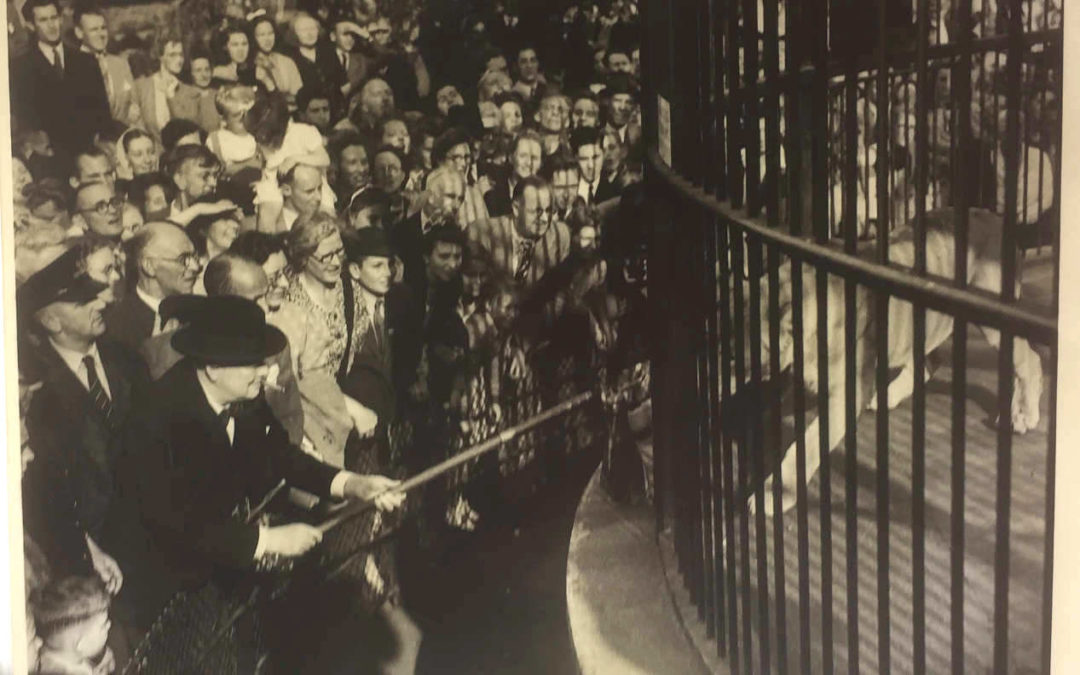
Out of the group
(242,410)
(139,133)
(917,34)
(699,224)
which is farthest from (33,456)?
(917,34)

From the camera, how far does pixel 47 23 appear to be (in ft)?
3.43

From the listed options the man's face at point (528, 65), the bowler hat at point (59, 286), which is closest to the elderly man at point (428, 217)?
the man's face at point (528, 65)

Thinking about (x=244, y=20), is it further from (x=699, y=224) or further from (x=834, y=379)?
(x=834, y=379)

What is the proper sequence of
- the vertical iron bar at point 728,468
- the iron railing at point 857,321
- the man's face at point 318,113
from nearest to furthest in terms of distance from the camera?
the iron railing at point 857,321
the vertical iron bar at point 728,468
the man's face at point 318,113

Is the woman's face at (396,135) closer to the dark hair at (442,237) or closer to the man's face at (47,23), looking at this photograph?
the dark hair at (442,237)

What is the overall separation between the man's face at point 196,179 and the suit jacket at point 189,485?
19 cm

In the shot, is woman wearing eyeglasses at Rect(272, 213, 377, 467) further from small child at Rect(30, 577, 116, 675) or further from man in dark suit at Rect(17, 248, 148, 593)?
small child at Rect(30, 577, 116, 675)

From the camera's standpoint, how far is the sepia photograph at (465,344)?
0.87m

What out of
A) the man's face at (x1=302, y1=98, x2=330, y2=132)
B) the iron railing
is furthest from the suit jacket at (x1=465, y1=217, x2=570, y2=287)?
the man's face at (x1=302, y1=98, x2=330, y2=132)

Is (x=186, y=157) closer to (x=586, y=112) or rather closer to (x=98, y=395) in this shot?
(x=98, y=395)

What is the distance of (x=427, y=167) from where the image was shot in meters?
Answer: 1.01

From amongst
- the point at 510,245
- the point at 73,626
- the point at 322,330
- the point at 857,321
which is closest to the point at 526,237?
the point at 510,245

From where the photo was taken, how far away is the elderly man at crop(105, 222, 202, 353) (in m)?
1.04

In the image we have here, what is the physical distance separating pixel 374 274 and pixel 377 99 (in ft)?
0.62
